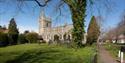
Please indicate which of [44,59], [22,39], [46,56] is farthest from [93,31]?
[44,59]

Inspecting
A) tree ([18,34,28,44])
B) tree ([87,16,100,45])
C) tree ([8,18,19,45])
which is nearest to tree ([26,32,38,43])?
tree ([18,34,28,44])

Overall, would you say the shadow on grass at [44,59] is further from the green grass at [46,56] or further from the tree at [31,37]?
the tree at [31,37]

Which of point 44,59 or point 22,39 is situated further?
point 22,39

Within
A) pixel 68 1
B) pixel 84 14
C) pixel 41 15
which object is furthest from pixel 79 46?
pixel 41 15

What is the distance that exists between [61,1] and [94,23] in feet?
196

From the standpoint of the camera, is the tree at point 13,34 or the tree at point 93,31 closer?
the tree at point 13,34

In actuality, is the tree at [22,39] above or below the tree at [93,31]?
below

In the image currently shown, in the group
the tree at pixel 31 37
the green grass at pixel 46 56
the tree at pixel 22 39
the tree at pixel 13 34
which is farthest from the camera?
the tree at pixel 31 37

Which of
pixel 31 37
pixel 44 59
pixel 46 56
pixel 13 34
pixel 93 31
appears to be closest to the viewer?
pixel 44 59

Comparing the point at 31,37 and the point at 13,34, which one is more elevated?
the point at 13,34

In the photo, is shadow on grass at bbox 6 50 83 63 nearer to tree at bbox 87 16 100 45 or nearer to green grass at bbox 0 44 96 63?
green grass at bbox 0 44 96 63

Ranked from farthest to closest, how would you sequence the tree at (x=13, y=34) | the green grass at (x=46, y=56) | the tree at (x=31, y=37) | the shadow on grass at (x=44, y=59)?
the tree at (x=31, y=37), the tree at (x=13, y=34), the green grass at (x=46, y=56), the shadow on grass at (x=44, y=59)

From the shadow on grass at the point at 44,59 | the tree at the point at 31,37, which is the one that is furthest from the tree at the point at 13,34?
the shadow on grass at the point at 44,59

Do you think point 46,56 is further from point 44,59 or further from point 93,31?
point 93,31
